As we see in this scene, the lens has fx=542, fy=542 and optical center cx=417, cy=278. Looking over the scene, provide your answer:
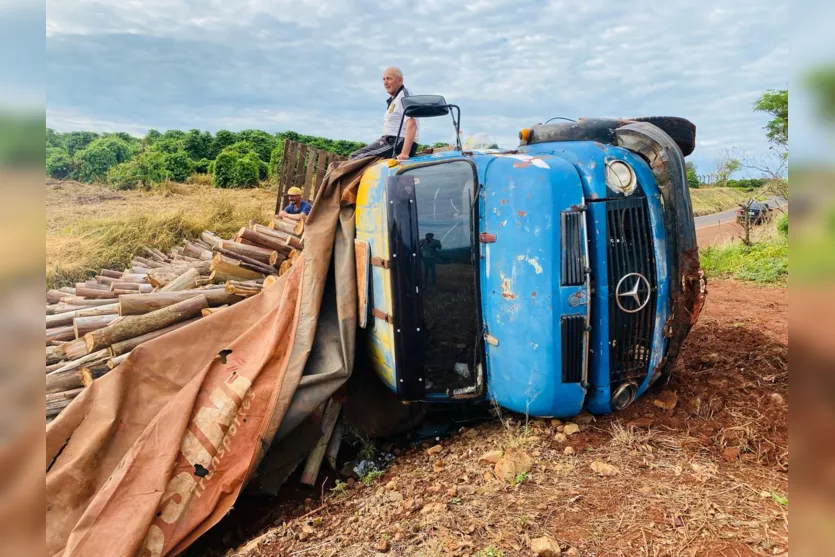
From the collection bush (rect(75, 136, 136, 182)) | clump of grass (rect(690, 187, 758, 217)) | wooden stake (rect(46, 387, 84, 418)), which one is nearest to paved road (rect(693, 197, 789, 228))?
clump of grass (rect(690, 187, 758, 217))

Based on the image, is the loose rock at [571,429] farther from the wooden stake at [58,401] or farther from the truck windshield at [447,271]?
the wooden stake at [58,401]

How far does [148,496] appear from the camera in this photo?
11.8ft

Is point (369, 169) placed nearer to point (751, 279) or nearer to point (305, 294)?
point (305, 294)

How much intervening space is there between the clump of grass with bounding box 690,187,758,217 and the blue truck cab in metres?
28.1

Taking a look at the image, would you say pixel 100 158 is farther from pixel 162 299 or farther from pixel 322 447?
pixel 322 447

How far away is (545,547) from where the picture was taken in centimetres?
247

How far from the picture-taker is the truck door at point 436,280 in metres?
3.56

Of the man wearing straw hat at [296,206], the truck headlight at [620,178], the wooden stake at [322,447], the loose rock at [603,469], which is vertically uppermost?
the man wearing straw hat at [296,206]

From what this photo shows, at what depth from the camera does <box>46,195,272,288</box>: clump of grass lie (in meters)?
10.6

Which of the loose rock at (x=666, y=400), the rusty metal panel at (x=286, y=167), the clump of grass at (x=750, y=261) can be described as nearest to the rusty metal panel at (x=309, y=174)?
the rusty metal panel at (x=286, y=167)

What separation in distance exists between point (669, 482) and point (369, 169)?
306cm

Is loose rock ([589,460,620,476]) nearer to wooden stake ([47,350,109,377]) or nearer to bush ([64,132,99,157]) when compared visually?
wooden stake ([47,350,109,377])

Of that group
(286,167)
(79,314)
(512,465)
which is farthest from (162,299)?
(286,167)

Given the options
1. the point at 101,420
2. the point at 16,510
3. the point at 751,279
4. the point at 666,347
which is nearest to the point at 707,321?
the point at 666,347
